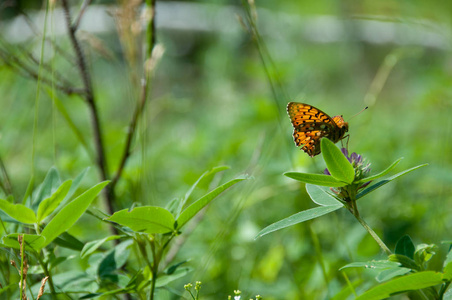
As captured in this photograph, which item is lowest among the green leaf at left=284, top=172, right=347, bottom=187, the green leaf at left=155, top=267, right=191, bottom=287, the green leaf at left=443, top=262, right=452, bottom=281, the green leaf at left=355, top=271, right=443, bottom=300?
the green leaf at left=155, top=267, right=191, bottom=287

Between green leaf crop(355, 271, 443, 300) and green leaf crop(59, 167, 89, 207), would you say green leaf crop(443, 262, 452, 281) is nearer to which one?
green leaf crop(355, 271, 443, 300)

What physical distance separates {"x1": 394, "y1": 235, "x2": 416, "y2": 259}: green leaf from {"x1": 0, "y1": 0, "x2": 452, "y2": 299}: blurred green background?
22 centimetres

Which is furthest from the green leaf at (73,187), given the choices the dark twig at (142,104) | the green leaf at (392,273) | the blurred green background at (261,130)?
the green leaf at (392,273)

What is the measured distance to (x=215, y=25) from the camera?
12.9 feet

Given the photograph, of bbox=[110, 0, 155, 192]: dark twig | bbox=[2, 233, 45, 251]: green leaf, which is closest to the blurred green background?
bbox=[110, 0, 155, 192]: dark twig

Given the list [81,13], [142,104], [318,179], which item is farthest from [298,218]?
[81,13]

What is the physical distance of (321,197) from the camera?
81 cm

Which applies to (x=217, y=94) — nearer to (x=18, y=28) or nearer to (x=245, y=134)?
(x=245, y=134)

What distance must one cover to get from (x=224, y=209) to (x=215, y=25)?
243cm

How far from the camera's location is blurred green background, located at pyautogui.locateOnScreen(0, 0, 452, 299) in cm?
138

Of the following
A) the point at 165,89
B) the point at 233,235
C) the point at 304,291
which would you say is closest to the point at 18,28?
the point at 165,89

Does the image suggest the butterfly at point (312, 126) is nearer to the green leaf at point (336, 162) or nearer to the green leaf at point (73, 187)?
the green leaf at point (336, 162)

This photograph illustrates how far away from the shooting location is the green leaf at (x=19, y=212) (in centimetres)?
77

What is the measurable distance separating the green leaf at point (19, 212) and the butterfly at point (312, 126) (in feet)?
1.50
